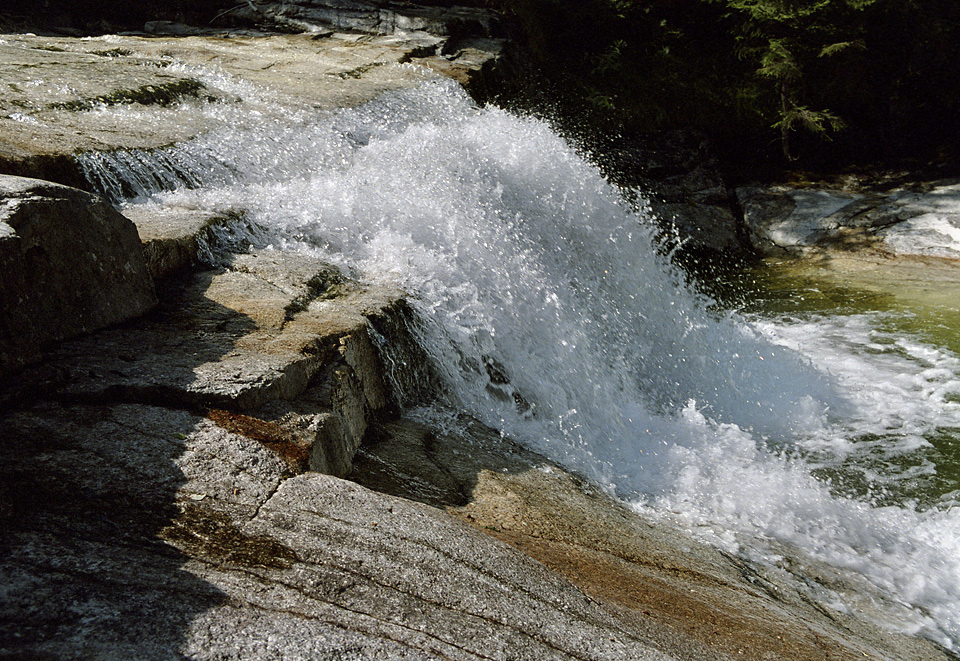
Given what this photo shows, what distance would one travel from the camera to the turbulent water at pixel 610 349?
373 cm

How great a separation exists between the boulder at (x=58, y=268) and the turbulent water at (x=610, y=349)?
4.41 ft

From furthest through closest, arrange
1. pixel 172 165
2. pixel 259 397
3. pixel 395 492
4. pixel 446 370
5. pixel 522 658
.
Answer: pixel 172 165
pixel 446 370
pixel 395 492
pixel 259 397
pixel 522 658

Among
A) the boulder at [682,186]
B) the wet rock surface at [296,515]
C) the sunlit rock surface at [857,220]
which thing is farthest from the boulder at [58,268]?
the sunlit rock surface at [857,220]

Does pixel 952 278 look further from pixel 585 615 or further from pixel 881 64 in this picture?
pixel 585 615

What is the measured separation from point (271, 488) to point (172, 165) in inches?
135

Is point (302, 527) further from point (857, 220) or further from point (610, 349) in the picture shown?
point (857, 220)

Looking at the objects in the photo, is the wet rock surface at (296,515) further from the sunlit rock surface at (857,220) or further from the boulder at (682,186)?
the sunlit rock surface at (857,220)

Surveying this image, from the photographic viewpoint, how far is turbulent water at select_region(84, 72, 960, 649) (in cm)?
Answer: 373

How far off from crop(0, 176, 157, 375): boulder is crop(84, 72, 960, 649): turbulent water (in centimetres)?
135

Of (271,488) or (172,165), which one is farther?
(172,165)

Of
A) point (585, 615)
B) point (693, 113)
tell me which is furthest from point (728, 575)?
point (693, 113)

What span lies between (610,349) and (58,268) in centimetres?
333

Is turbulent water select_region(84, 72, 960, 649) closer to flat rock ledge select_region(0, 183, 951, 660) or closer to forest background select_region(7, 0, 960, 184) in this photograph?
flat rock ledge select_region(0, 183, 951, 660)

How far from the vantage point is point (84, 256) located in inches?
108
